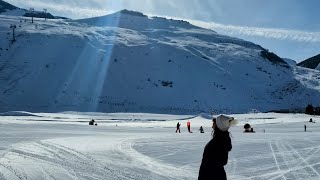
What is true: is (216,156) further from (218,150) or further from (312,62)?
(312,62)

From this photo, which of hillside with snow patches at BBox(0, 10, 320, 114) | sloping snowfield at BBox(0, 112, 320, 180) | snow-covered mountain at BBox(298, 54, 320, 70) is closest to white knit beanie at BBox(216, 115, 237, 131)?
sloping snowfield at BBox(0, 112, 320, 180)

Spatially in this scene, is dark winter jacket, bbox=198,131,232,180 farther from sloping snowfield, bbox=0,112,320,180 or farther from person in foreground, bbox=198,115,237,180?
sloping snowfield, bbox=0,112,320,180

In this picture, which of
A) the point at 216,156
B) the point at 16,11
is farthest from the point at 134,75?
the point at 16,11

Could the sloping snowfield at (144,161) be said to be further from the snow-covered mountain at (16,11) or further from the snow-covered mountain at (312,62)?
the snow-covered mountain at (312,62)

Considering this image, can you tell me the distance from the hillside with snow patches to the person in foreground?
58732 millimetres

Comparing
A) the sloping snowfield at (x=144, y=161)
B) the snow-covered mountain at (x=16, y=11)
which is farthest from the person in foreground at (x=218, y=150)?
the snow-covered mountain at (x=16, y=11)

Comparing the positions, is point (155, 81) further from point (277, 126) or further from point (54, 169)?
point (54, 169)

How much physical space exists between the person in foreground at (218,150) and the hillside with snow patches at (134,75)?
58732 millimetres

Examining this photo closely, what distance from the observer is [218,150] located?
19.5 ft

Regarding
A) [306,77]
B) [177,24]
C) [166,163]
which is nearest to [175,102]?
[306,77]

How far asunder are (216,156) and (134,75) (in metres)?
72.5

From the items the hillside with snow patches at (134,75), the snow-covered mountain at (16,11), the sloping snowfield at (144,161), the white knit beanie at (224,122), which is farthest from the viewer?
the snow-covered mountain at (16,11)

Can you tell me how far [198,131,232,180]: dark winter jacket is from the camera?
594 cm

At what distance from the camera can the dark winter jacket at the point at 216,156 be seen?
5.94m
